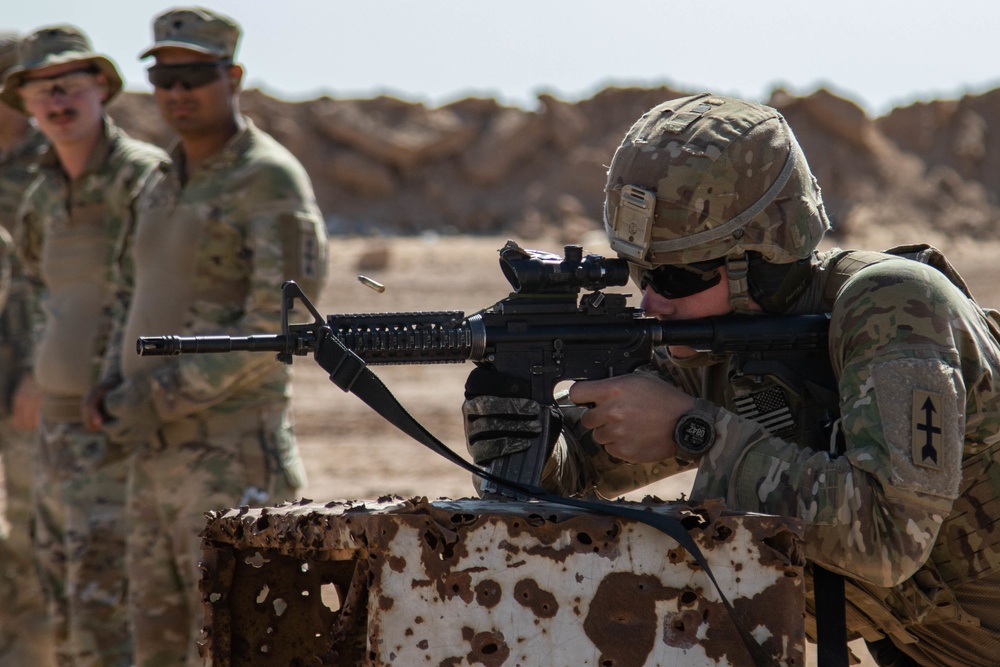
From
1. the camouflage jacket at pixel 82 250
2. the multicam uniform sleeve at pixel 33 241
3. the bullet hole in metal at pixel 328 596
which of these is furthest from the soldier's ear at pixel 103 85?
the bullet hole in metal at pixel 328 596

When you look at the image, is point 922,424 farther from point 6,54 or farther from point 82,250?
point 6,54

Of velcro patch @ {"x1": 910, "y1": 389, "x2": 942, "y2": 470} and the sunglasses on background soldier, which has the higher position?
the sunglasses on background soldier

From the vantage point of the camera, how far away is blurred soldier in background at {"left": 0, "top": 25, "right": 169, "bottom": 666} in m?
5.71

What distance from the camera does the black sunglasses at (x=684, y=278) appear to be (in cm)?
320

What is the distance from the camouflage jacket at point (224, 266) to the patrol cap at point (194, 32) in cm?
43

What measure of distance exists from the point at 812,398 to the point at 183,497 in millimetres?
2897

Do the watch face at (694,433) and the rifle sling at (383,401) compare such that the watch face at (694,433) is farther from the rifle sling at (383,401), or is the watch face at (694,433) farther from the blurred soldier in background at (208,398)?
the blurred soldier in background at (208,398)

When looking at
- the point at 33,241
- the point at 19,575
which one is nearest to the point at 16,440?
the point at 19,575

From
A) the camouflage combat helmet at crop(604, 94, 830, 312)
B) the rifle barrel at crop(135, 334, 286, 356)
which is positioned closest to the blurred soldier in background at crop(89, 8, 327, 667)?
the rifle barrel at crop(135, 334, 286, 356)

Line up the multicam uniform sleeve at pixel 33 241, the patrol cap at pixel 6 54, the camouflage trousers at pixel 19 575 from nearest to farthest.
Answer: the multicam uniform sleeve at pixel 33 241
the camouflage trousers at pixel 19 575
the patrol cap at pixel 6 54

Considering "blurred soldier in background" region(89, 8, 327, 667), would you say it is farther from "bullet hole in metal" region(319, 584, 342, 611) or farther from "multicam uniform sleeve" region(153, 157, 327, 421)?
"bullet hole in metal" region(319, 584, 342, 611)

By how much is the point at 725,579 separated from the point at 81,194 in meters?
4.49

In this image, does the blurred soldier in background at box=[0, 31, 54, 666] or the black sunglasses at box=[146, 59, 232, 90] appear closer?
the black sunglasses at box=[146, 59, 232, 90]

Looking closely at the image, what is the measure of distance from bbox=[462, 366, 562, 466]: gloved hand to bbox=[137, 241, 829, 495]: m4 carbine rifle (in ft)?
0.06
